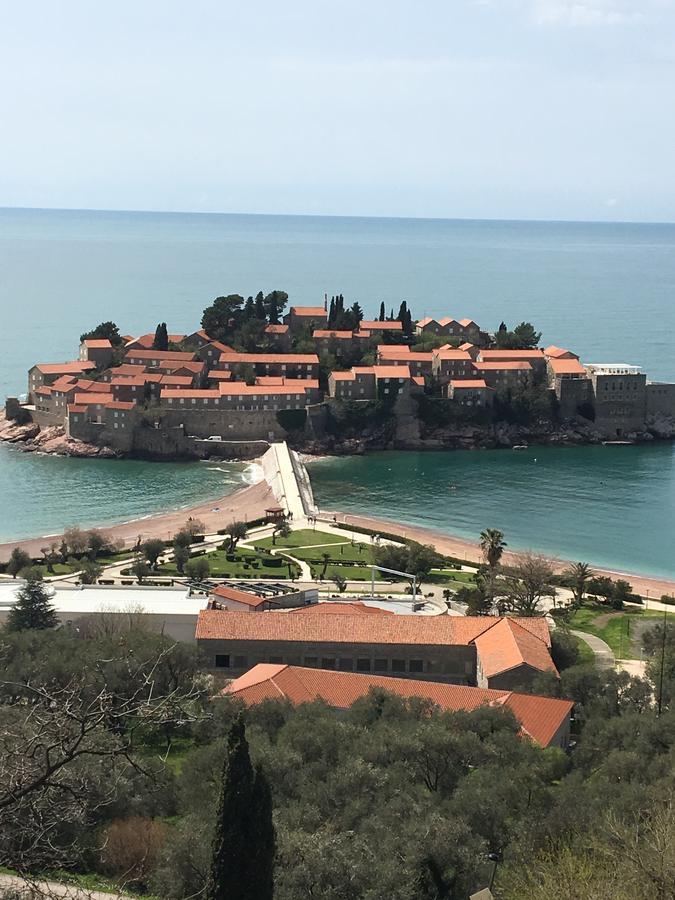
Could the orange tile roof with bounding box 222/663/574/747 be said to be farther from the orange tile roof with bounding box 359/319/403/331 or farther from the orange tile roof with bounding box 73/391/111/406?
the orange tile roof with bounding box 359/319/403/331

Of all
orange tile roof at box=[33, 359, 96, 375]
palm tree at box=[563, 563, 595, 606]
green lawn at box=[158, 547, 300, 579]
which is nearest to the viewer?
palm tree at box=[563, 563, 595, 606]

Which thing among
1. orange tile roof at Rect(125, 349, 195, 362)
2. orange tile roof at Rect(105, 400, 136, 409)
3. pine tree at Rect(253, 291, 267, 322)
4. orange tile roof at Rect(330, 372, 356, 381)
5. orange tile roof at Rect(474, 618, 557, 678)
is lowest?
orange tile roof at Rect(474, 618, 557, 678)

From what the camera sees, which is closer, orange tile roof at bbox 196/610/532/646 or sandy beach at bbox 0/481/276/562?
orange tile roof at bbox 196/610/532/646

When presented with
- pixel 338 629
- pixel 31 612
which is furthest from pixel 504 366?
pixel 31 612

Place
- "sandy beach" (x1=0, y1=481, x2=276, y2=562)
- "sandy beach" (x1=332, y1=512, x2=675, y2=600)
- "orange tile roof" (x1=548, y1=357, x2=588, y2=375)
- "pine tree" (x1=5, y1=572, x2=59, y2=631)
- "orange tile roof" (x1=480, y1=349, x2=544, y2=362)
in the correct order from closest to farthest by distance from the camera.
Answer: "pine tree" (x1=5, y1=572, x2=59, y2=631) → "sandy beach" (x1=332, y1=512, x2=675, y2=600) → "sandy beach" (x1=0, y1=481, x2=276, y2=562) → "orange tile roof" (x1=548, y1=357, x2=588, y2=375) → "orange tile roof" (x1=480, y1=349, x2=544, y2=362)

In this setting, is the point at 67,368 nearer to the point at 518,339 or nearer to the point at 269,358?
the point at 269,358

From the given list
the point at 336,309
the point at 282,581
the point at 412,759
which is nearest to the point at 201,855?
the point at 412,759

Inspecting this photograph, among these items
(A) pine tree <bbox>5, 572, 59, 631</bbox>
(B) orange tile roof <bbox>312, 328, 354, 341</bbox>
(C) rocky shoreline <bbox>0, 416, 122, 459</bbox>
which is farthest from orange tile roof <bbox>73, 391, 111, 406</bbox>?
(A) pine tree <bbox>5, 572, 59, 631</bbox>
